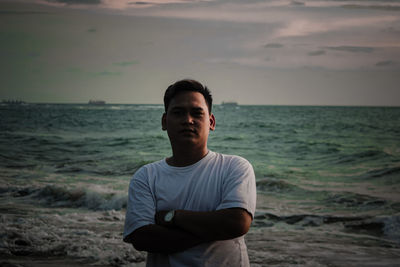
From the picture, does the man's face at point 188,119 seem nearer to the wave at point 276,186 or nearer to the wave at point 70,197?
the wave at point 70,197

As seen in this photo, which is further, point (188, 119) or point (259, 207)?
point (259, 207)

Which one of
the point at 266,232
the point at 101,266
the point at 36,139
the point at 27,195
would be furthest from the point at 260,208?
the point at 36,139

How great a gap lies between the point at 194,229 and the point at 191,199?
0.17m

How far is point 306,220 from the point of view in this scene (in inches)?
327

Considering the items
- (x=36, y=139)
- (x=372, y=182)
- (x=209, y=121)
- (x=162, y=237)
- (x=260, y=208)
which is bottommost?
(x=36, y=139)

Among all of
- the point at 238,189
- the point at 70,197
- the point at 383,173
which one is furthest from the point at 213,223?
the point at 383,173

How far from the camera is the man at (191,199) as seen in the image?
209cm

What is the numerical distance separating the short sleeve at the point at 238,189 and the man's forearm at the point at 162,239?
9.2 inches

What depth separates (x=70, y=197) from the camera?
10078mm

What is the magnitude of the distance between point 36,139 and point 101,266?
22.3 meters

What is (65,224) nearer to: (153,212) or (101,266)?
(101,266)

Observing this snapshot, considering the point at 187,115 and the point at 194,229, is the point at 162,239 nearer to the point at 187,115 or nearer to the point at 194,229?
the point at 194,229

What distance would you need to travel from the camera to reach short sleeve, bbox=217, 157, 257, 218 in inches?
83.9

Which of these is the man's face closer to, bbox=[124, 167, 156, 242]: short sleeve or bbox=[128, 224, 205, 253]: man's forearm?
bbox=[124, 167, 156, 242]: short sleeve
